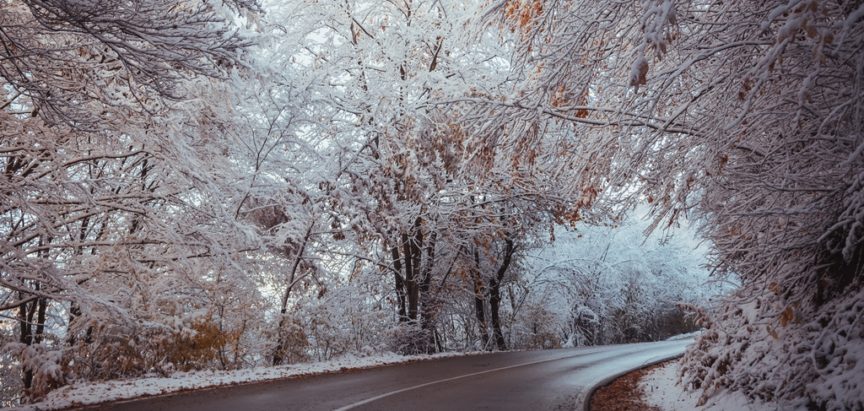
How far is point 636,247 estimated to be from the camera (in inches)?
1446

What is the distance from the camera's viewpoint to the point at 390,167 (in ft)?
53.2

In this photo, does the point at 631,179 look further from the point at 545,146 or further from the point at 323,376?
the point at 323,376

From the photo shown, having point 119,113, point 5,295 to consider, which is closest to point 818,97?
point 119,113

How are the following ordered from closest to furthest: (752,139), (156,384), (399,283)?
1. (752,139)
2. (156,384)
3. (399,283)

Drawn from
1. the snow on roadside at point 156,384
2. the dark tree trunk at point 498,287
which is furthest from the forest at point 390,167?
the snow on roadside at point 156,384

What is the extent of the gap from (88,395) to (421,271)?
1355 cm

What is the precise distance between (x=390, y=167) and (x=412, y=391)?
331 inches

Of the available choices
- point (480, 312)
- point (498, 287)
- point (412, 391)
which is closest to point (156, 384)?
point (412, 391)

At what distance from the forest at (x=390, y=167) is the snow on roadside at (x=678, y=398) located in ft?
0.75

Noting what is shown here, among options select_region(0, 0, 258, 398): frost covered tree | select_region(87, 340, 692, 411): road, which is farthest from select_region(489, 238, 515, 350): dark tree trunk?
select_region(0, 0, 258, 398): frost covered tree

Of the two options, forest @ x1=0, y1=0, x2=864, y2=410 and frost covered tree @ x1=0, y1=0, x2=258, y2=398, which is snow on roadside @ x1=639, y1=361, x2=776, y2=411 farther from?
frost covered tree @ x1=0, y1=0, x2=258, y2=398

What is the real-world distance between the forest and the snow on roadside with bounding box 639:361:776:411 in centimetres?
23

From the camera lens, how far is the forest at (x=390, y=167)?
17.3ft

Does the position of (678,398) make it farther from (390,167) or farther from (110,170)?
(110,170)
